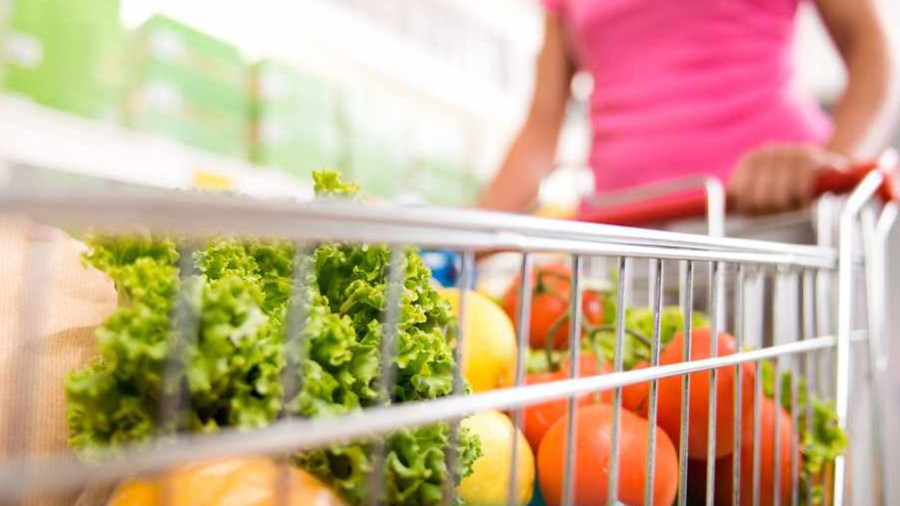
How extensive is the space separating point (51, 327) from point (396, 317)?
24 cm

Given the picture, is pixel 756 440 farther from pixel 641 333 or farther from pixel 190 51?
pixel 190 51

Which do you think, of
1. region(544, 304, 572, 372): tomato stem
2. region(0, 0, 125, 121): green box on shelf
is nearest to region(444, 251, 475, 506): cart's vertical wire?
region(544, 304, 572, 372): tomato stem

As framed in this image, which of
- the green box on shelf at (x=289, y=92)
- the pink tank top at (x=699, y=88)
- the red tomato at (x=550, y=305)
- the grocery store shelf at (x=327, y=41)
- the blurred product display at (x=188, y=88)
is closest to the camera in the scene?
the red tomato at (x=550, y=305)

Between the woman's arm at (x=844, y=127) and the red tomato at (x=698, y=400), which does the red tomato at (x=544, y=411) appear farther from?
the woman's arm at (x=844, y=127)

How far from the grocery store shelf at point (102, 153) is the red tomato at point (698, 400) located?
2.51ft

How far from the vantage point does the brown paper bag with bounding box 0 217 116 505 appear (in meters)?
0.46

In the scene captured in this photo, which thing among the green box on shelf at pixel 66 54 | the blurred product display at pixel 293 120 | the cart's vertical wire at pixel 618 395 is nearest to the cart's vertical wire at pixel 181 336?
the cart's vertical wire at pixel 618 395

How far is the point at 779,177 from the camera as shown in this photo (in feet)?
2.54

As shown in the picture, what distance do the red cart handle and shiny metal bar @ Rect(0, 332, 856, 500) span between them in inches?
18.4

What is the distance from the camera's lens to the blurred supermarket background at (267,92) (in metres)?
1.32

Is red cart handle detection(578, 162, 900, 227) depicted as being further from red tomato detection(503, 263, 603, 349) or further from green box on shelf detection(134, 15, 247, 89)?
green box on shelf detection(134, 15, 247, 89)

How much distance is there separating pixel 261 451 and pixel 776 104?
108cm

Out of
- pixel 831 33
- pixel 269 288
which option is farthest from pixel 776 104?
pixel 269 288

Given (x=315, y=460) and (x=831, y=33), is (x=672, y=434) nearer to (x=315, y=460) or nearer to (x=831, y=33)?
(x=315, y=460)
